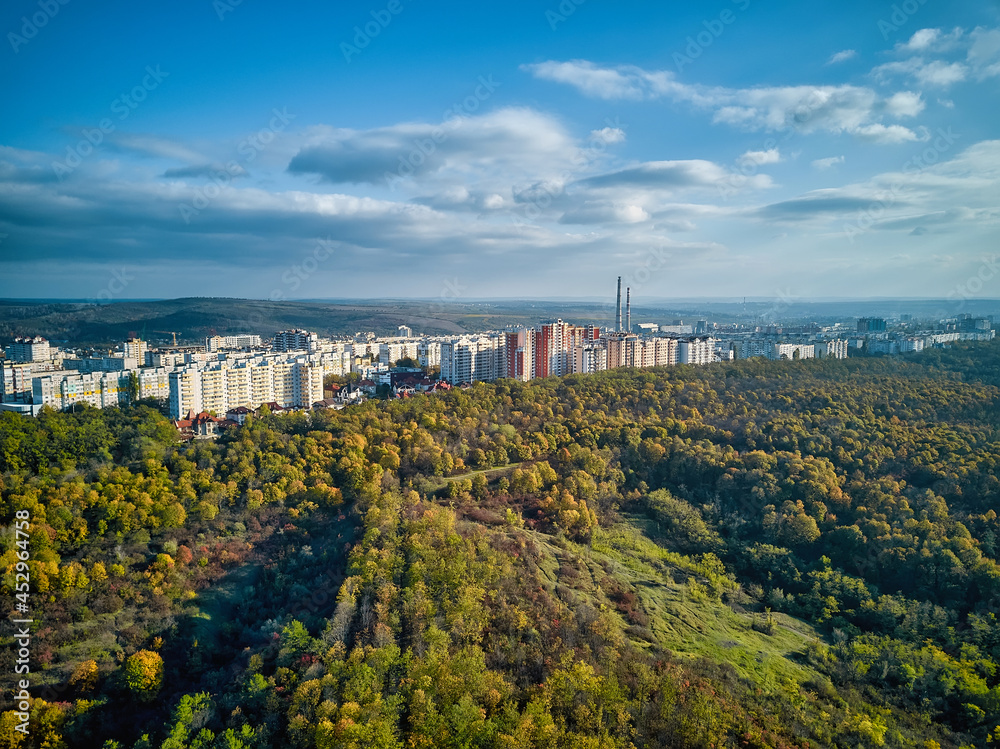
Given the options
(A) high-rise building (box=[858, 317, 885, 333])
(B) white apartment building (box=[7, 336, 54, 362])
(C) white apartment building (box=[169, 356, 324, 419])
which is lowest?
(C) white apartment building (box=[169, 356, 324, 419])

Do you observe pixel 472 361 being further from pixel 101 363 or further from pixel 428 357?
pixel 101 363

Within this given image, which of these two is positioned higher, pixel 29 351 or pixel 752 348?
pixel 752 348

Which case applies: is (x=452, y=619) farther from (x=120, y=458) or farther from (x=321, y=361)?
(x=321, y=361)

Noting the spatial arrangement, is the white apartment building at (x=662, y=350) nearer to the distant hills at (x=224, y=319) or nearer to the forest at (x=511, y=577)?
the forest at (x=511, y=577)

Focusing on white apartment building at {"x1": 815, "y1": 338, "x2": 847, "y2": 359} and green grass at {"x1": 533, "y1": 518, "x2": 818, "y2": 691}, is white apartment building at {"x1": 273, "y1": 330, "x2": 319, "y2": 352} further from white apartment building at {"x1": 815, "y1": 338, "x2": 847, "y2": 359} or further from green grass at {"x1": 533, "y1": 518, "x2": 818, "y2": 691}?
white apartment building at {"x1": 815, "y1": 338, "x2": 847, "y2": 359}

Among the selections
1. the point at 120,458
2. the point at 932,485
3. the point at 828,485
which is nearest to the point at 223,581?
the point at 120,458

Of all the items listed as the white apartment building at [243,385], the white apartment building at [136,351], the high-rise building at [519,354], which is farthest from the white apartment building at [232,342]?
the high-rise building at [519,354]

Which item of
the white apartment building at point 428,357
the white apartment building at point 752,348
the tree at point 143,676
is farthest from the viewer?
the white apartment building at point 752,348

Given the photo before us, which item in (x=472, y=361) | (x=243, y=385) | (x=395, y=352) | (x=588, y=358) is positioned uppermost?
(x=588, y=358)

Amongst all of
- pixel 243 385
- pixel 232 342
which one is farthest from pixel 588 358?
pixel 232 342

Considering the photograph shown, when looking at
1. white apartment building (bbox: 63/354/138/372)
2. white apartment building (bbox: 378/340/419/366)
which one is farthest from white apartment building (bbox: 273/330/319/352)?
white apartment building (bbox: 63/354/138/372)
